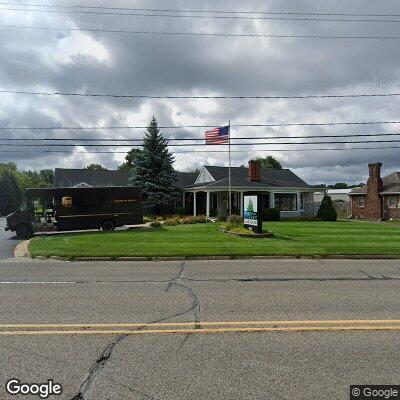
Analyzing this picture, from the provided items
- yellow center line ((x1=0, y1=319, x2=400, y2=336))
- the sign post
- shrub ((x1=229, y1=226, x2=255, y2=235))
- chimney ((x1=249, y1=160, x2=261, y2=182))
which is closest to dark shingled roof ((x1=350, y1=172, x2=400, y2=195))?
chimney ((x1=249, y1=160, x2=261, y2=182))

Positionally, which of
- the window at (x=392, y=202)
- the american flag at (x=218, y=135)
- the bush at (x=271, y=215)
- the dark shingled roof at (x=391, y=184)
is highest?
the american flag at (x=218, y=135)

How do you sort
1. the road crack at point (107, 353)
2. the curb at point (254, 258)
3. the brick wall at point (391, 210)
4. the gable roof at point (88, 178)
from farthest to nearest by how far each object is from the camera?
the gable roof at point (88, 178), the brick wall at point (391, 210), the curb at point (254, 258), the road crack at point (107, 353)

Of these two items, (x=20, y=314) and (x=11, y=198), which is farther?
(x=11, y=198)

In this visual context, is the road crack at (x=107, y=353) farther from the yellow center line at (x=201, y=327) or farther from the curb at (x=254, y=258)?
the curb at (x=254, y=258)

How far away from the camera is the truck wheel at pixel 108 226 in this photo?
24828 mm

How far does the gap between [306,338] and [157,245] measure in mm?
11531

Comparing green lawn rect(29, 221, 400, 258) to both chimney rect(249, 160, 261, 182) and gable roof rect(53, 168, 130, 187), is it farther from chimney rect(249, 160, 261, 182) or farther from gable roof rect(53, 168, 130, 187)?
gable roof rect(53, 168, 130, 187)

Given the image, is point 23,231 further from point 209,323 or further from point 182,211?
point 209,323

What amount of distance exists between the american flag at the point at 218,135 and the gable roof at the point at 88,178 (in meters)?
19.9

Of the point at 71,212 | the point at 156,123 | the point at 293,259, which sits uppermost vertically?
the point at 156,123

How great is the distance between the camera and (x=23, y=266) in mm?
12414

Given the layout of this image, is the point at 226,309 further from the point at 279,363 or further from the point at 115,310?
the point at 279,363

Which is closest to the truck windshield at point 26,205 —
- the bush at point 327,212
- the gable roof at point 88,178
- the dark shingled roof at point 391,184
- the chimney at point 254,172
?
the gable roof at point 88,178

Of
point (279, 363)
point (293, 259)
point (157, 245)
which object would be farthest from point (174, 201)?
point (279, 363)
